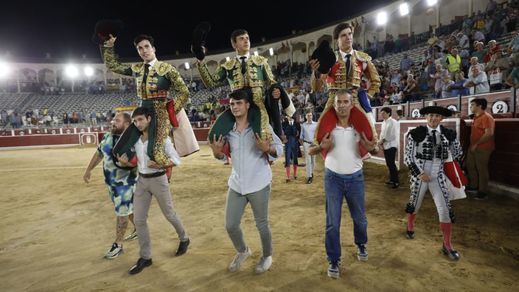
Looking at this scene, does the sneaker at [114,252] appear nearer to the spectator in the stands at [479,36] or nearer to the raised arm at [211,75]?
the raised arm at [211,75]

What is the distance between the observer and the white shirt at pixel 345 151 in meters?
3.06

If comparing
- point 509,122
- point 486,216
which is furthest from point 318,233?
point 509,122

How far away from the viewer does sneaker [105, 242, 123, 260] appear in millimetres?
3742

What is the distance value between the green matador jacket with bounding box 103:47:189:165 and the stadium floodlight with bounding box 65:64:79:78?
1526 inches

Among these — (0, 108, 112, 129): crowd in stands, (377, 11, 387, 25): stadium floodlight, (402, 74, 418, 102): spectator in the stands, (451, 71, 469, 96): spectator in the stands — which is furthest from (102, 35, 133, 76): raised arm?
(0, 108, 112, 129): crowd in stands

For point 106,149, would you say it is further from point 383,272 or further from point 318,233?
point 383,272

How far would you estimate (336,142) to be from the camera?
310 cm

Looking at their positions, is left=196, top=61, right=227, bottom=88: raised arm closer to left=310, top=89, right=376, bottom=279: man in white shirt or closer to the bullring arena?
the bullring arena

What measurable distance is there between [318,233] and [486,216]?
2.69 metres

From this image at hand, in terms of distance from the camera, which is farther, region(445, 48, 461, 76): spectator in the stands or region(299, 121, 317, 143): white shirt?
region(445, 48, 461, 76): spectator in the stands

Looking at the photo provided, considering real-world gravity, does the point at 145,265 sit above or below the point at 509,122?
below

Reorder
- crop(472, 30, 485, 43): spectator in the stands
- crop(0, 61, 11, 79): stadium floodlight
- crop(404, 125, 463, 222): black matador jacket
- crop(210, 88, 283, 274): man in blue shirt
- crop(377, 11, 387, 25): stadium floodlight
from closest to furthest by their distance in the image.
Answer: crop(210, 88, 283, 274): man in blue shirt < crop(404, 125, 463, 222): black matador jacket < crop(472, 30, 485, 43): spectator in the stands < crop(377, 11, 387, 25): stadium floodlight < crop(0, 61, 11, 79): stadium floodlight

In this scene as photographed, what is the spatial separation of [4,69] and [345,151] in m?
41.6

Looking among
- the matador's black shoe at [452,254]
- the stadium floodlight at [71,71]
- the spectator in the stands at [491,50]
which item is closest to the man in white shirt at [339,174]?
the matador's black shoe at [452,254]
